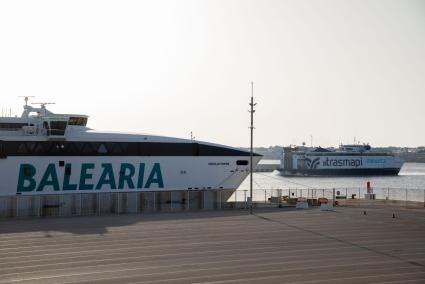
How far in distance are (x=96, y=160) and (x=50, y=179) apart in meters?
3.60

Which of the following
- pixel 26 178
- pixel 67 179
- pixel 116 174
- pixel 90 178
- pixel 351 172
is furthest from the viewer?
pixel 351 172

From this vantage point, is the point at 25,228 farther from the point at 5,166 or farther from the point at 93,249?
the point at 5,166

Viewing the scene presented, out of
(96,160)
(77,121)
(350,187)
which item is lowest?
(350,187)

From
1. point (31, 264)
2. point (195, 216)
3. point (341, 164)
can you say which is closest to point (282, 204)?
point (195, 216)

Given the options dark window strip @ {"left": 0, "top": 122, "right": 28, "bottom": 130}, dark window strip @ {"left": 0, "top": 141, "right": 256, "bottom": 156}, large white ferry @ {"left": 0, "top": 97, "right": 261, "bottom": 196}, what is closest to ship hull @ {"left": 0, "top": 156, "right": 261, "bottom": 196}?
large white ferry @ {"left": 0, "top": 97, "right": 261, "bottom": 196}

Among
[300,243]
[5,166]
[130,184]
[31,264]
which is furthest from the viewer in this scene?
[130,184]

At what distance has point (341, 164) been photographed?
146500 mm

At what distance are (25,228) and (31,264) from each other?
28.8 feet

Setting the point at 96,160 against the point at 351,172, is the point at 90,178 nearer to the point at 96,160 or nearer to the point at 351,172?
the point at 96,160

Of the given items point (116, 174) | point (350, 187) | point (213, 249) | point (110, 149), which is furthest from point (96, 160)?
point (350, 187)

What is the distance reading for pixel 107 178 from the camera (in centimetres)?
3956

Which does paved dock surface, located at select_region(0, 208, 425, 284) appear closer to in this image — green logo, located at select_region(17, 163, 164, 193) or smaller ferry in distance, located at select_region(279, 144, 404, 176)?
green logo, located at select_region(17, 163, 164, 193)

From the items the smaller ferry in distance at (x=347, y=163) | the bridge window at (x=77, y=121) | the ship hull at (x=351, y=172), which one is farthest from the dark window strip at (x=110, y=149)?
the ship hull at (x=351, y=172)

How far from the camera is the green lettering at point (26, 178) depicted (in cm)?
3750
